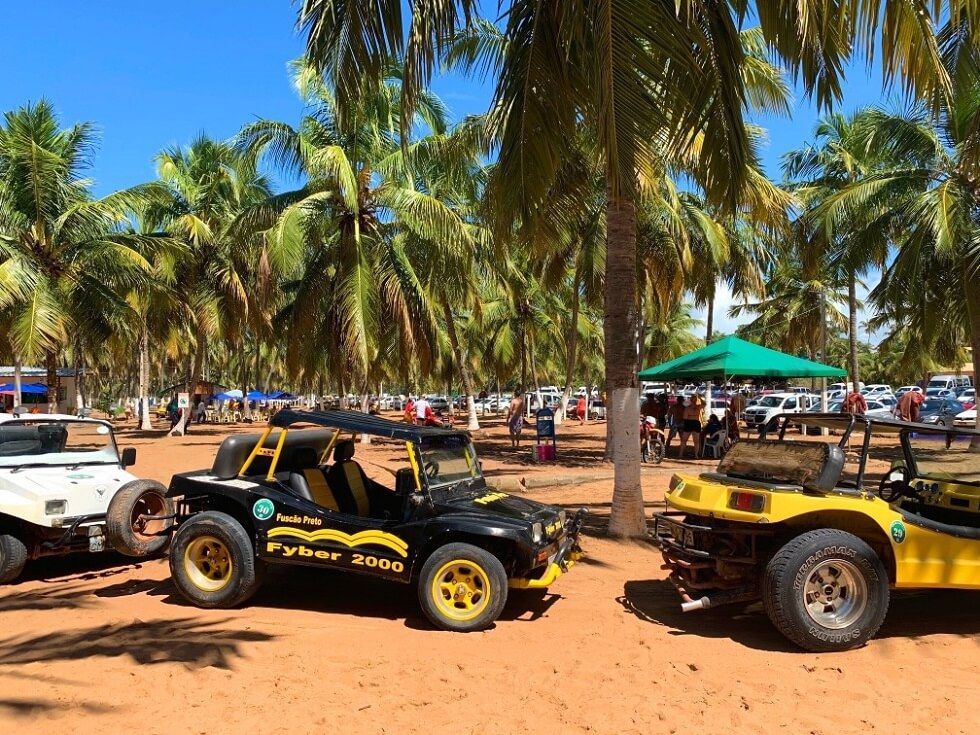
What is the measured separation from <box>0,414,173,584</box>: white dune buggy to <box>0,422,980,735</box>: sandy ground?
0.40m

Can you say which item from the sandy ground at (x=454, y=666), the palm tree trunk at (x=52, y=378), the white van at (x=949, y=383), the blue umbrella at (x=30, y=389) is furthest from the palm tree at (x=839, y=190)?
the blue umbrella at (x=30, y=389)

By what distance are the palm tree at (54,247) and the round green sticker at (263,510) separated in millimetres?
13455

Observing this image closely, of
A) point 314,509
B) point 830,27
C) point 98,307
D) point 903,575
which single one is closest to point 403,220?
point 98,307

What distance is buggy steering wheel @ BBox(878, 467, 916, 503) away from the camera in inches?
251

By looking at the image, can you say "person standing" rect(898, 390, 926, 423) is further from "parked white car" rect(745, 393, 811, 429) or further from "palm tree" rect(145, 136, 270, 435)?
"palm tree" rect(145, 136, 270, 435)

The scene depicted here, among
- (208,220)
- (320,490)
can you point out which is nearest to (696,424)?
(320,490)

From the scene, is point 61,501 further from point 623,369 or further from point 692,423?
point 692,423

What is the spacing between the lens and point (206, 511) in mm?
6371

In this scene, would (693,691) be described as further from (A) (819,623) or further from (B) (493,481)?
(B) (493,481)

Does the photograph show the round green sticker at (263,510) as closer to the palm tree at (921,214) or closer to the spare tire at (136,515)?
the spare tire at (136,515)

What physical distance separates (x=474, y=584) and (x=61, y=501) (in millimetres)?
4080

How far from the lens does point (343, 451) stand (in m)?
7.00

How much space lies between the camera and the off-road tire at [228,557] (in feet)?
19.9

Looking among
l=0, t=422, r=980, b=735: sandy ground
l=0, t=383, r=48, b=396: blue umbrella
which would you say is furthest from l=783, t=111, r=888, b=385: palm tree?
l=0, t=383, r=48, b=396: blue umbrella
